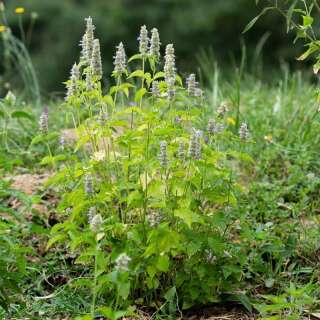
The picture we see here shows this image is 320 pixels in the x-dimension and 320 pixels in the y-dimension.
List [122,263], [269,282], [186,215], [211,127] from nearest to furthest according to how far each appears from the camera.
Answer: [122,263] → [186,215] → [211,127] → [269,282]

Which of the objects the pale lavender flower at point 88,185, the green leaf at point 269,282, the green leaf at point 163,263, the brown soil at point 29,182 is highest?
the pale lavender flower at point 88,185

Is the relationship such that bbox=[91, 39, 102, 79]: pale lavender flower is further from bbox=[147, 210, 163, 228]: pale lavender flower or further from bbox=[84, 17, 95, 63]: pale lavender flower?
bbox=[147, 210, 163, 228]: pale lavender flower

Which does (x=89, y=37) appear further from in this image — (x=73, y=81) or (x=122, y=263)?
(x=122, y=263)

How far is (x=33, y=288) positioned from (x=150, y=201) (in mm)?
712

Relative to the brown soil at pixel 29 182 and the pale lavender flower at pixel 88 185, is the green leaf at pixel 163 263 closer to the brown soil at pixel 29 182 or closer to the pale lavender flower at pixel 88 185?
the pale lavender flower at pixel 88 185

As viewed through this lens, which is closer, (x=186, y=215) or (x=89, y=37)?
(x=186, y=215)

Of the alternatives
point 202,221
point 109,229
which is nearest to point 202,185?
point 202,221

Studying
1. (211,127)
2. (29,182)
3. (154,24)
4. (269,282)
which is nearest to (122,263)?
(211,127)

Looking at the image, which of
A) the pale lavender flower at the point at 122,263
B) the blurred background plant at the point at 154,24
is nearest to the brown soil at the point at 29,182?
the pale lavender flower at the point at 122,263

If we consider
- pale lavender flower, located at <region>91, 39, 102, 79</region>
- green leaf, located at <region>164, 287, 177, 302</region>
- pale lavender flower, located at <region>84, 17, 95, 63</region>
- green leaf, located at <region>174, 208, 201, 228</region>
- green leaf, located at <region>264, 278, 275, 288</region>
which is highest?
pale lavender flower, located at <region>84, 17, 95, 63</region>

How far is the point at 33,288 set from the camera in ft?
11.2

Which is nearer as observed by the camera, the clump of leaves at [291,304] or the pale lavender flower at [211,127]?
the clump of leaves at [291,304]

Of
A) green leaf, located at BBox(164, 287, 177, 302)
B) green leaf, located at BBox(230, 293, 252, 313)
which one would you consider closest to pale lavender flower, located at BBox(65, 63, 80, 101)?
green leaf, located at BBox(164, 287, 177, 302)

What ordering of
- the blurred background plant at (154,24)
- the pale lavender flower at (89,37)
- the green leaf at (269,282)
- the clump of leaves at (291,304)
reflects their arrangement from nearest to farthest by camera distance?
the clump of leaves at (291,304) → the pale lavender flower at (89,37) → the green leaf at (269,282) → the blurred background plant at (154,24)
